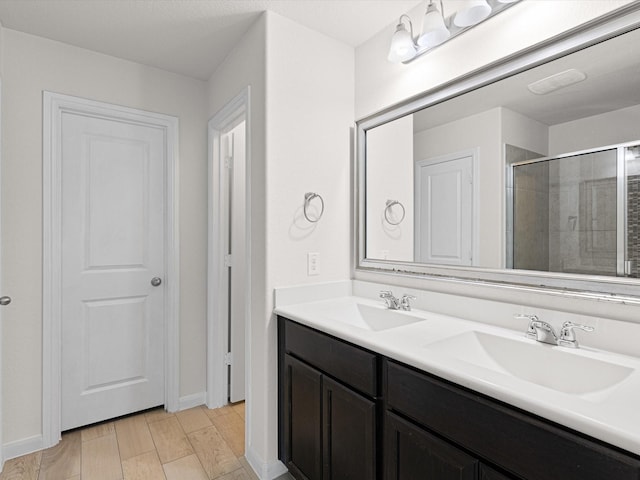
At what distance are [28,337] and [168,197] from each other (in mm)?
1134

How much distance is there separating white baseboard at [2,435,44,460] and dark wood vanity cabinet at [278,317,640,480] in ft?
4.71

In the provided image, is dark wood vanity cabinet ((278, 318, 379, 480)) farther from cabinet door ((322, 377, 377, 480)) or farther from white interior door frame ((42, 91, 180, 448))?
white interior door frame ((42, 91, 180, 448))

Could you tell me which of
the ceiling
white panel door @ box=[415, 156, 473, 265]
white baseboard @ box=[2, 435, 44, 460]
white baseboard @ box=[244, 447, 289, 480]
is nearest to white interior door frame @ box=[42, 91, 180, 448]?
white baseboard @ box=[2, 435, 44, 460]

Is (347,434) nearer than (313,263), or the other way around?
(347,434)

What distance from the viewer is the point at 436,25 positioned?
1.52 meters

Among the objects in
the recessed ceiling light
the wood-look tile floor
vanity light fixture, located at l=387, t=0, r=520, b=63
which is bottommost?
the wood-look tile floor

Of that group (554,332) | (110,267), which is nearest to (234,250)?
(110,267)

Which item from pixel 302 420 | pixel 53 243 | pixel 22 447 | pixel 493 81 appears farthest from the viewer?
pixel 53 243

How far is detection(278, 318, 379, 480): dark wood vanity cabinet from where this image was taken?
49.9 inches

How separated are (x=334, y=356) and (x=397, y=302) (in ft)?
1.55

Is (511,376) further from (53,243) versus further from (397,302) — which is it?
(53,243)

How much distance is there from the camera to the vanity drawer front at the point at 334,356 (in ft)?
4.12

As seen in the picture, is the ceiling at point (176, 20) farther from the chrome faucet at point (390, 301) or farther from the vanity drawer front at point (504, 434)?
the vanity drawer front at point (504, 434)

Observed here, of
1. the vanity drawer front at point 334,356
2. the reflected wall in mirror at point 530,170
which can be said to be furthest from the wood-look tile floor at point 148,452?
the reflected wall in mirror at point 530,170
